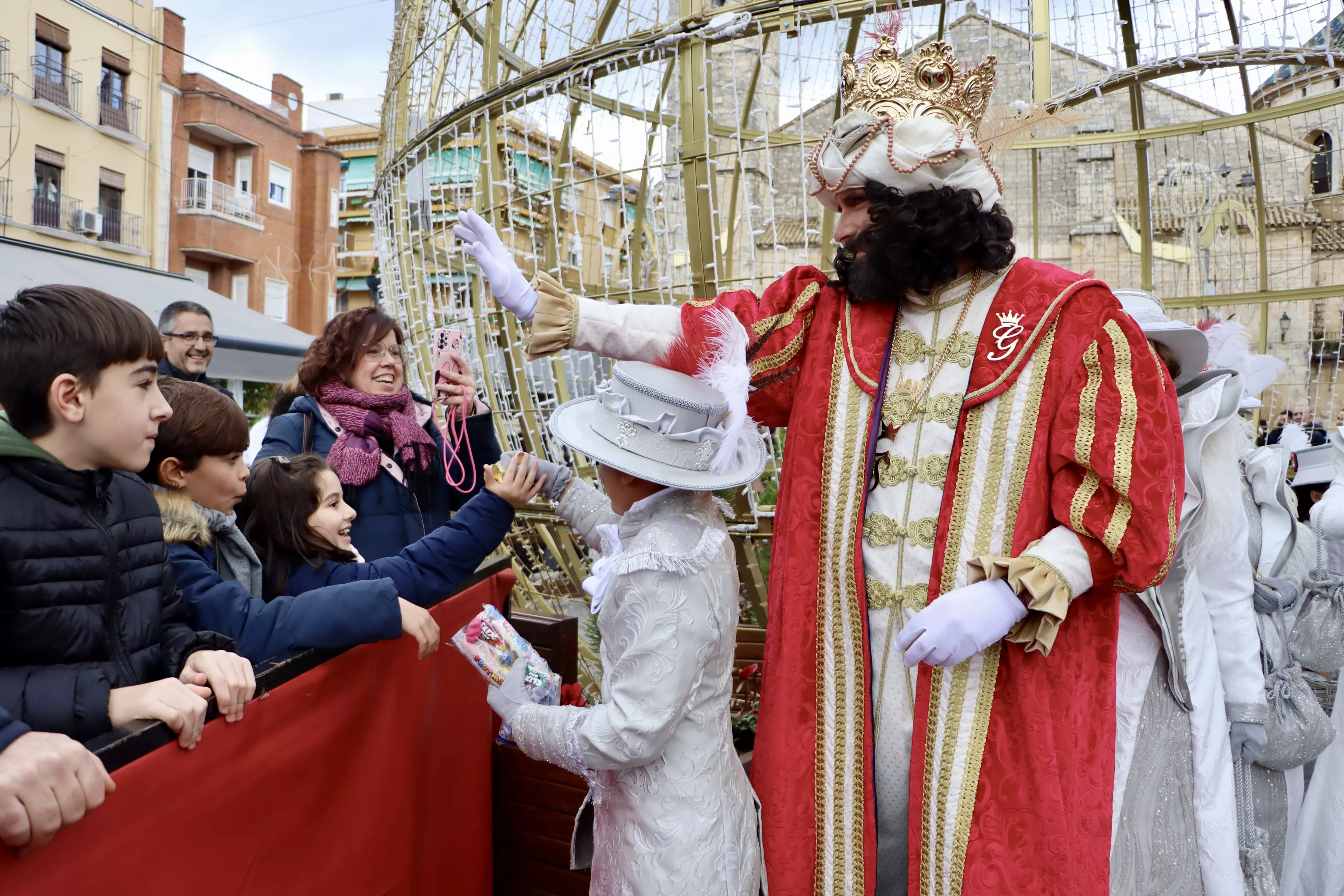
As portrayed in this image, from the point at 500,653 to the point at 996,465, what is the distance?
946mm

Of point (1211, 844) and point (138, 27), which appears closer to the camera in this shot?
point (1211, 844)

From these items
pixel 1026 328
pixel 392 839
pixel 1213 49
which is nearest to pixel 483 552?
pixel 392 839

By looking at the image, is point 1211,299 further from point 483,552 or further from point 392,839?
point 392,839

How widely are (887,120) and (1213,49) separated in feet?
3.71

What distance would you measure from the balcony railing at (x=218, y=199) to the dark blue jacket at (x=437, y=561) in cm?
1728

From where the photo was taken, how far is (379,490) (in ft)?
8.04

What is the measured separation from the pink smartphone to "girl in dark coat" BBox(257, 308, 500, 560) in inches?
3.0

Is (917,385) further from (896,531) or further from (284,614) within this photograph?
(284,614)

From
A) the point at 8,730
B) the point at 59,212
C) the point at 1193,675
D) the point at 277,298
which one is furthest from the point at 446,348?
the point at 277,298

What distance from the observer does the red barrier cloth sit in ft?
3.67

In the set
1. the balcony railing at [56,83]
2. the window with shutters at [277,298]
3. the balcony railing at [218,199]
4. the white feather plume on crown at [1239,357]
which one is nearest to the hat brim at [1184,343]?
the white feather plume on crown at [1239,357]

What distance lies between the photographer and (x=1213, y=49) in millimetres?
2311

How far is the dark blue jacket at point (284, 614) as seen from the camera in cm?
156

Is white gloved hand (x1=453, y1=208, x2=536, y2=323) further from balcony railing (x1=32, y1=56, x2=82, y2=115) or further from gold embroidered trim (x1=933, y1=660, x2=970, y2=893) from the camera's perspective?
balcony railing (x1=32, y1=56, x2=82, y2=115)
